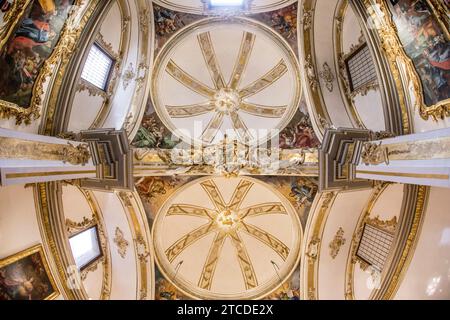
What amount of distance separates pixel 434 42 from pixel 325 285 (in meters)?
9.77

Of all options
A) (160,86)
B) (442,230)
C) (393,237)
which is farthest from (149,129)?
(442,230)

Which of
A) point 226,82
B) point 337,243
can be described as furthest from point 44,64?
point 337,243

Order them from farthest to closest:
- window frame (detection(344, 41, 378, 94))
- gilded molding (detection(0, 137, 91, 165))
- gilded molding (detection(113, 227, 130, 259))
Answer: gilded molding (detection(113, 227, 130, 259))
window frame (detection(344, 41, 378, 94))
gilded molding (detection(0, 137, 91, 165))

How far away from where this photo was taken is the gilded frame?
721 cm

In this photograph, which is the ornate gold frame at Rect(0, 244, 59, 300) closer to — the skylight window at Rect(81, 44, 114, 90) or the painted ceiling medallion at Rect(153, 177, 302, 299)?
the painted ceiling medallion at Rect(153, 177, 302, 299)

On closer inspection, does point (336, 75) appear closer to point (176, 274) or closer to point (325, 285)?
point (325, 285)

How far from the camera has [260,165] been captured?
11047mm

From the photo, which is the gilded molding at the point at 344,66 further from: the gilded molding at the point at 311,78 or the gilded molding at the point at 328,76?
the gilded molding at the point at 311,78

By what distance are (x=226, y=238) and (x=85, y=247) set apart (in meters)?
6.28

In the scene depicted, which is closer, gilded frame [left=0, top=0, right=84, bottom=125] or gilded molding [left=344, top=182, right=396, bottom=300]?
gilded frame [left=0, top=0, right=84, bottom=125]

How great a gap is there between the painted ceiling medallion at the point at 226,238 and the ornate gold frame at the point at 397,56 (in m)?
6.76

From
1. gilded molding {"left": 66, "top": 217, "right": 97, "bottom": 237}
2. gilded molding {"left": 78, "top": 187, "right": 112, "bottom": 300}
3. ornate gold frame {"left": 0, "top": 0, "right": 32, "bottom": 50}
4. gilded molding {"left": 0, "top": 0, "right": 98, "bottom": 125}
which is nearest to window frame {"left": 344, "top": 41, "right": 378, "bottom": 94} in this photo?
gilded molding {"left": 0, "top": 0, "right": 98, "bottom": 125}

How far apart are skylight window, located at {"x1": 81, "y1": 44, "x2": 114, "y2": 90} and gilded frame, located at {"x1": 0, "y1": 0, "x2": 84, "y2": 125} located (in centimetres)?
161

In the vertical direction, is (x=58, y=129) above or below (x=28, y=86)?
below
